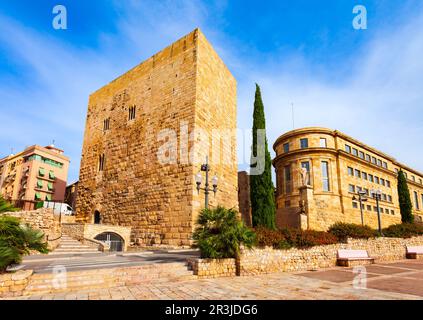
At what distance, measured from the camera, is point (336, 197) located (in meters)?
25.4

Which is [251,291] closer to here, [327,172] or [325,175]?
[325,175]

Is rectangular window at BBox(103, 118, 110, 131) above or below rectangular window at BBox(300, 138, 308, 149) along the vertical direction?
below

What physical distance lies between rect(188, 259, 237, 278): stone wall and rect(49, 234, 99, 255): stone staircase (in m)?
7.11

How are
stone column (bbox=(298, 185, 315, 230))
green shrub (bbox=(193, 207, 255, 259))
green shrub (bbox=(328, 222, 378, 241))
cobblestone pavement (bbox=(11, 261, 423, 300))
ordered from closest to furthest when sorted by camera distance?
cobblestone pavement (bbox=(11, 261, 423, 300)) < green shrub (bbox=(193, 207, 255, 259)) < green shrub (bbox=(328, 222, 378, 241)) < stone column (bbox=(298, 185, 315, 230))

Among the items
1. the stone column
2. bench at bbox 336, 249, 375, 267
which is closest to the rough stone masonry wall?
bench at bbox 336, 249, 375, 267

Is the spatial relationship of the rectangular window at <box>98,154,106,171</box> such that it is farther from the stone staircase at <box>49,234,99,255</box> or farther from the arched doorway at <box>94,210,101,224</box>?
the stone staircase at <box>49,234,99,255</box>

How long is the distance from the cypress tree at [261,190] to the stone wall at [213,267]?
7.05 meters

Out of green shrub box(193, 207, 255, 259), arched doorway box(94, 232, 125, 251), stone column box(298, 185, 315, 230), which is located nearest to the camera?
green shrub box(193, 207, 255, 259)

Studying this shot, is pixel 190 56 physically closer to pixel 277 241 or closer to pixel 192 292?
pixel 277 241

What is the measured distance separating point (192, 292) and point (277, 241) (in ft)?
16.0

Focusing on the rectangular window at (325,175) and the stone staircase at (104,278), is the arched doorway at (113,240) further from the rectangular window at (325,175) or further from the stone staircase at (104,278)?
the rectangular window at (325,175)

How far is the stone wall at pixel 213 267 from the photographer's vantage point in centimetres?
739

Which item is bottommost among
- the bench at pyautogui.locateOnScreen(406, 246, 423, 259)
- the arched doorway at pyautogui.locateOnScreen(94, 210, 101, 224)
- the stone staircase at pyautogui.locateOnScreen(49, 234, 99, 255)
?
the bench at pyautogui.locateOnScreen(406, 246, 423, 259)

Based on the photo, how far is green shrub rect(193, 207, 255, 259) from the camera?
25.9 feet
